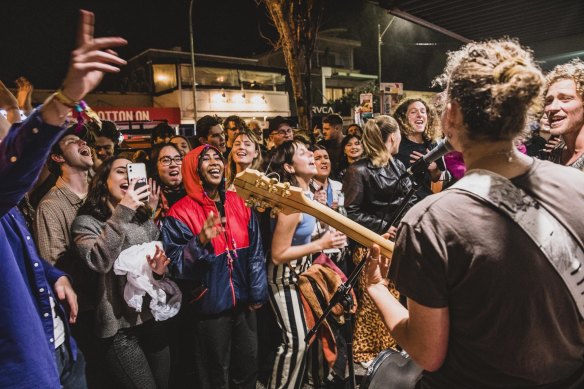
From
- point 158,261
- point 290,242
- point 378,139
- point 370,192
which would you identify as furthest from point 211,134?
point 158,261

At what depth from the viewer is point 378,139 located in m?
4.21

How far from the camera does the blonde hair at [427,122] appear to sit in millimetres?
5020

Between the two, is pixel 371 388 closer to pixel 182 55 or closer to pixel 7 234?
pixel 7 234

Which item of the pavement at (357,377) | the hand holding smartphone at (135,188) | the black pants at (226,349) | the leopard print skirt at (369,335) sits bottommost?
the pavement at (357,377)

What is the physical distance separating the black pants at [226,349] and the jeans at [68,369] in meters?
0.93

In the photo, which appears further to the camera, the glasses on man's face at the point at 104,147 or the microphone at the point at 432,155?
the glasses on man's face at the point at 104,147

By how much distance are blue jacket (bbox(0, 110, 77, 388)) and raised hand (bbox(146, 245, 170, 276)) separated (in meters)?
0.66

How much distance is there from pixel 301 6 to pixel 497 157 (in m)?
11.6

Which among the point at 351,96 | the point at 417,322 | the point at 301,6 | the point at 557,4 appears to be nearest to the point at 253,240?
the point at 417,322

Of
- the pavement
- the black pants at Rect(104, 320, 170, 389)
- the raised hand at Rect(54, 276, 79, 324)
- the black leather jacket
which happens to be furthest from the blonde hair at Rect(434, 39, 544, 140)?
the pavement

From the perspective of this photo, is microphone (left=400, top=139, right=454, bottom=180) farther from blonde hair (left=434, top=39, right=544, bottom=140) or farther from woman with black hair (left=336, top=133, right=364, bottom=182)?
woman with black hair (left=336, top=133, right=364, bottom=182)

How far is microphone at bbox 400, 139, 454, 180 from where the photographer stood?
6.72 ft

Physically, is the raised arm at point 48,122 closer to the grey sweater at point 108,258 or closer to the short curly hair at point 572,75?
the grey sweater at point 108,258

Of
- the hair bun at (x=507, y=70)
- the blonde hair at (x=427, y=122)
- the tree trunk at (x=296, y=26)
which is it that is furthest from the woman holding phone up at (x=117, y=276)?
the tree trunk at (x=296, y=26)
